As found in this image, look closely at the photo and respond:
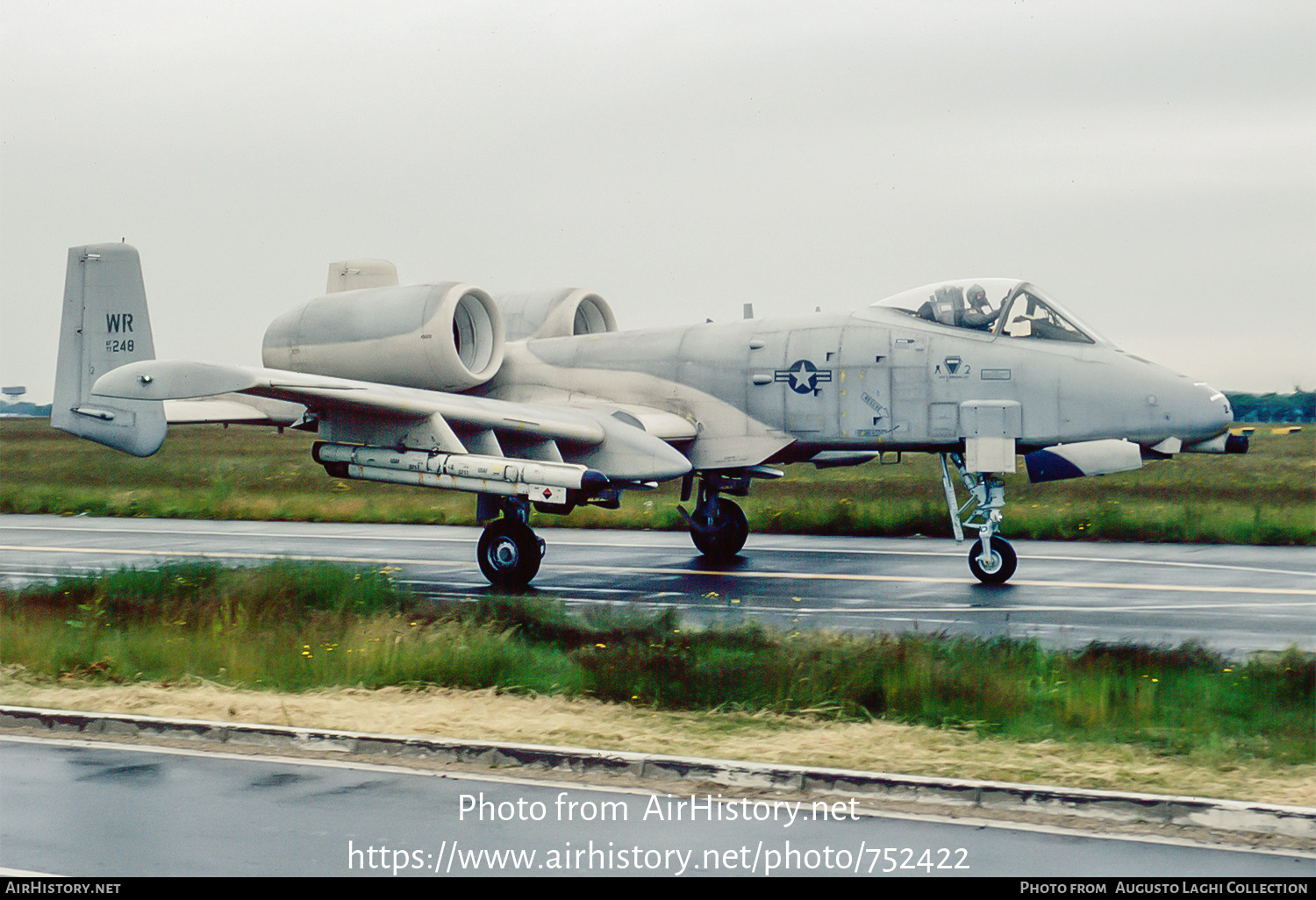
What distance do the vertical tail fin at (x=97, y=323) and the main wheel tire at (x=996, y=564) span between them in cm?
1154

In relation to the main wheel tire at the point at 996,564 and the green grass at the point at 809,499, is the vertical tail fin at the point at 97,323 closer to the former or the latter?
the green grass at the point at 809,499

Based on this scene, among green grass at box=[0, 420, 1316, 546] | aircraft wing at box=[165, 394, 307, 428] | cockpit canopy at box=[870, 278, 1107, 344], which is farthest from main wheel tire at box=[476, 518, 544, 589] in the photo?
green grass at box=[0, 420, 1316, 546]

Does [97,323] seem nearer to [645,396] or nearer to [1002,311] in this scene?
[645,396]

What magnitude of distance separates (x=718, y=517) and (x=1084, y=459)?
5321mm

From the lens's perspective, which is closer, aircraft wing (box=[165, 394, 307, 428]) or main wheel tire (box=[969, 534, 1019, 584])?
main wheel tire (box=[969, 534, 1019, 584])

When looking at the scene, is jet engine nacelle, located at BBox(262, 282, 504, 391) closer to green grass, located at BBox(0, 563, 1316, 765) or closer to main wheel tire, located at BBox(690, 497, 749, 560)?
main wheel tire, located at BBox(690, 497, 749, 560)

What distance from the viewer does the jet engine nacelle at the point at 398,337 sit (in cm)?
1838

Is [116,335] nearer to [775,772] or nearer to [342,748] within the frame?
[342,748]

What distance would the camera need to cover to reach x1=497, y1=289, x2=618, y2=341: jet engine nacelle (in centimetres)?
2111

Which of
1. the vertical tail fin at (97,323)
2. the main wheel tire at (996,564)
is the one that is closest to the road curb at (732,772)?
the main wheel tire at (996,564)

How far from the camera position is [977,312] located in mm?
17188

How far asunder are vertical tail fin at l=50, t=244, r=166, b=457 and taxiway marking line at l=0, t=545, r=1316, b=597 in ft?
9.26

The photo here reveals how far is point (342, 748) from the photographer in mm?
8516
